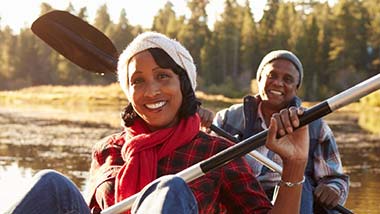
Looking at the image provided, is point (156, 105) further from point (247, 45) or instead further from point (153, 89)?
point (247, 45)

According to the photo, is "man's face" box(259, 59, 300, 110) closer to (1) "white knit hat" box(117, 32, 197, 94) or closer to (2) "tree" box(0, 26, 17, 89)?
(1) "white knit hat" box(117, 32, 197, 94)

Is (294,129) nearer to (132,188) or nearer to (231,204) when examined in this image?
(231,204)

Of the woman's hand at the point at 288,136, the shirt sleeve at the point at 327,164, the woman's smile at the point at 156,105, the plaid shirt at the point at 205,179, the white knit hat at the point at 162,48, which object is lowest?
the shirt sleeve at the point at 327,164

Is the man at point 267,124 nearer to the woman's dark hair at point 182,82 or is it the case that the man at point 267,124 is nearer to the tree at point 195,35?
the woman's dark hair at point 182,82

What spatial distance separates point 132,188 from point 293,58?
199 cm

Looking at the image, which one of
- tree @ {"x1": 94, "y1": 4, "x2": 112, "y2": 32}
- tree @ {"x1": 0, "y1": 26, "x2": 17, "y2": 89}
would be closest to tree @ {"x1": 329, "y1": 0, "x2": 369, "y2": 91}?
A: tree @ {"x1": 0, "y1": 26, "x2": 17, "y2": 89}

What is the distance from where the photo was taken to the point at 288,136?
2549mm

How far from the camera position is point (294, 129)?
8.18 ft

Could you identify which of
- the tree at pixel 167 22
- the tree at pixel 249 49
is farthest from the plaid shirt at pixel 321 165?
the tree at pixel 167 22

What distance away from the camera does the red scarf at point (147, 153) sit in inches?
A: 112

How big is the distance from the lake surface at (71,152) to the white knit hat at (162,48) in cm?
261

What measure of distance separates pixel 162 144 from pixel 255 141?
1.34ft

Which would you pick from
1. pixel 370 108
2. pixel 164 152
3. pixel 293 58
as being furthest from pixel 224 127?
pixel 370 108

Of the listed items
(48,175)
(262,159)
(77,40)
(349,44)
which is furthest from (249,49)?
(48,175)
